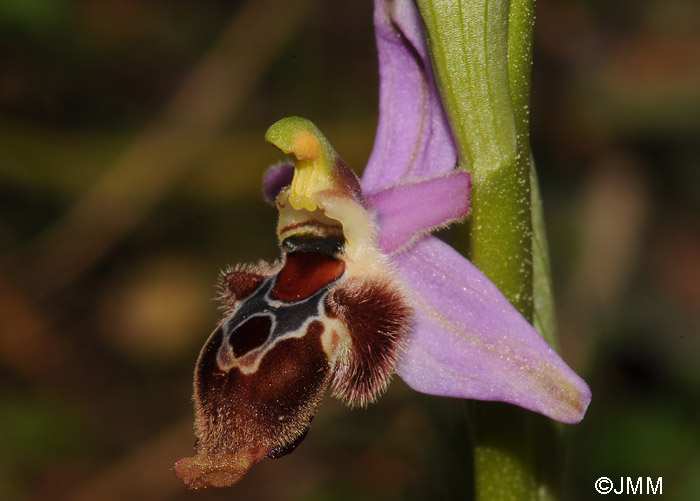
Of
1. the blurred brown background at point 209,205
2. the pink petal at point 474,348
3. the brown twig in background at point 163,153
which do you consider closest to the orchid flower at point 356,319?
the pink petal at point 474,348

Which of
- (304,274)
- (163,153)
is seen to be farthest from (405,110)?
(163,153)

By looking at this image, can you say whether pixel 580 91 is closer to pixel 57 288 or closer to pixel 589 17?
pixel 589 17

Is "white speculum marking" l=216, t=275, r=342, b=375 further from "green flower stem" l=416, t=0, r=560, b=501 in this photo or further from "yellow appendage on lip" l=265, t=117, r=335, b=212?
"green flower stem" l=416, t=0, r=560, b=501

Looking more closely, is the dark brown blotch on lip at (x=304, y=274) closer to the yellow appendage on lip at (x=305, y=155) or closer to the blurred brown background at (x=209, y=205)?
the yellow appendage on lip at (x=305, y=155)

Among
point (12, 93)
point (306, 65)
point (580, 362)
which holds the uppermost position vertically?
point (12, 93)

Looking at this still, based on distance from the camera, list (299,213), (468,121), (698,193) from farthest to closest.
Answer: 1. (698,193)
2. (299,213)
3. (468,121)

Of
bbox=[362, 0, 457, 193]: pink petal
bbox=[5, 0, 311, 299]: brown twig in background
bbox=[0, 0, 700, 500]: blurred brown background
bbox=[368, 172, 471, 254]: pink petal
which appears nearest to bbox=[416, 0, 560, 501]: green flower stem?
bbox=[368, 172, 471, 254]: pink petal

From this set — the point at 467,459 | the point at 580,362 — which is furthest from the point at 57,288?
the point at 467,459
